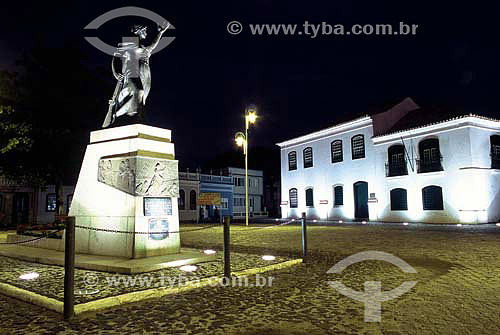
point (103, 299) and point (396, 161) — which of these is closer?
point (103, 299)

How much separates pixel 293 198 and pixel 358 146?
802cm

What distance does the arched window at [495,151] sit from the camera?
68.2 feet

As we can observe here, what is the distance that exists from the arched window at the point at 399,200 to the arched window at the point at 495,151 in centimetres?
512

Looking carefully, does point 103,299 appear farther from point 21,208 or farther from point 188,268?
point 21,208

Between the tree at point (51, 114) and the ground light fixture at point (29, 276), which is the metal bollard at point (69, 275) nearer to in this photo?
the ground light fixture at point (29, 276)

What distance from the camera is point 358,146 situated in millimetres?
26406

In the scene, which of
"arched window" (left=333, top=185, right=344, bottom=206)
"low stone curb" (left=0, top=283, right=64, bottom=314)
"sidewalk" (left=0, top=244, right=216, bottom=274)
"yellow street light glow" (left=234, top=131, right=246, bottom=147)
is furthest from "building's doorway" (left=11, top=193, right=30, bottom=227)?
"low stone curb" (left=0, top=283, right=64, bottom=314)


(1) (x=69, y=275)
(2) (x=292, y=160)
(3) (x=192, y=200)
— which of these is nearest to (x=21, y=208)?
(3) (x=192, y=200)

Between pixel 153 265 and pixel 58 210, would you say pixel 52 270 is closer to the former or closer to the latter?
pixel 153 265

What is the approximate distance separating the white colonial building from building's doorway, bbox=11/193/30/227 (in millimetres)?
20579

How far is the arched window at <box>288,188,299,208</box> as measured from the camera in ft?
103

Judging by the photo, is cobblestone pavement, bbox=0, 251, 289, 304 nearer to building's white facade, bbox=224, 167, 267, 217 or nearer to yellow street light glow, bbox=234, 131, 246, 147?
yellow street light glow, bbox=234, 131, 246, 147

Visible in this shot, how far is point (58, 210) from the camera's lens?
59.4 feet

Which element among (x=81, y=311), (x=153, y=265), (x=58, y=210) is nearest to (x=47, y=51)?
(x=58, y=210)
